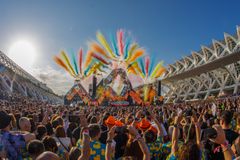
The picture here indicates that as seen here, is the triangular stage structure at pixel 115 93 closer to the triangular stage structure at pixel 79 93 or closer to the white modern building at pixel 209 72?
the triangular stage structure at pixel 79 93

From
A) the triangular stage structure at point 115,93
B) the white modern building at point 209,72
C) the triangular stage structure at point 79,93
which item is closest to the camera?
the triangular stage structure at point 79,93

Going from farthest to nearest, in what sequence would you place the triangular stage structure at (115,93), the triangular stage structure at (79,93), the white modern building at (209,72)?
the white modern building at (209,72)
the triangular stage structure at (115,93)
the triangular stage structure at (79,93)

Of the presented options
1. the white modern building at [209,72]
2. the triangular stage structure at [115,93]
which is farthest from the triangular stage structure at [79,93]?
the white modern building at [209,72]

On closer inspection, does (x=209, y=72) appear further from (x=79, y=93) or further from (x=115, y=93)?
(x=79, y=93)

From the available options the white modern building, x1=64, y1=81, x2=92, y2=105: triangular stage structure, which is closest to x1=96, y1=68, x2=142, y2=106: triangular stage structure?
x1=64, y1=81, x2=92, y2=105: triangular stage structure

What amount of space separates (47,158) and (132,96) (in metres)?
49.5

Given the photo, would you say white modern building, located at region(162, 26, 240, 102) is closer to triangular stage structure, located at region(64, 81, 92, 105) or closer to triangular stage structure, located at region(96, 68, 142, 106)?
triangular stage structure, located at region(96, 68, 142, 106)

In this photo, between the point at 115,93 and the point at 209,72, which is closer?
the point at 115,93

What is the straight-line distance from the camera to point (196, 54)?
299 ft

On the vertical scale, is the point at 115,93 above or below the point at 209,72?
below

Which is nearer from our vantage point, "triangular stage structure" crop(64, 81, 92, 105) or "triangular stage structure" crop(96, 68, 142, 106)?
"triangular stage structure" crop(64, 81, 92, 105)

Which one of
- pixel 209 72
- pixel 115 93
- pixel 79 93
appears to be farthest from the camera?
pixel 209 72

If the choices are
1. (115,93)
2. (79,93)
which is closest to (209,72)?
(115,93)

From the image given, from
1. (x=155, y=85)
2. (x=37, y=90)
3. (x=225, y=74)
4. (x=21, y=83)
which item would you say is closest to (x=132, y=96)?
(x=155, y=85)
